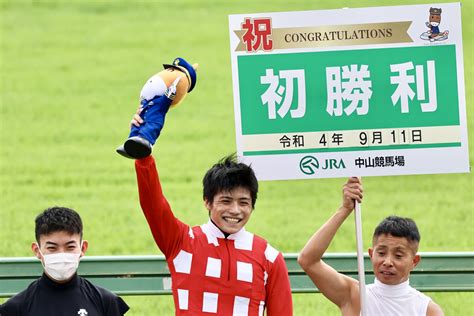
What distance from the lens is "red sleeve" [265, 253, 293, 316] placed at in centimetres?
650

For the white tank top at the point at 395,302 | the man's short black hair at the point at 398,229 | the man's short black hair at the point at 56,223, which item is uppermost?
the man's short black hair at the point at 56,223

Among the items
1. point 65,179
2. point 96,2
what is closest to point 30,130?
point 65,179

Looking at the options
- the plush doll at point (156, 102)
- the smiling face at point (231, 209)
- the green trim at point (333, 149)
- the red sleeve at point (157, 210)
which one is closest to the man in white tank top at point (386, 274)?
the green trim at point (333, 149)

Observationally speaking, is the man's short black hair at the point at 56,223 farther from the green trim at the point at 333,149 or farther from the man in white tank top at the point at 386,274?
the man in white tank top at the point at 386,274

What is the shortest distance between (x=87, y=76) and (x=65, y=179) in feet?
10.0

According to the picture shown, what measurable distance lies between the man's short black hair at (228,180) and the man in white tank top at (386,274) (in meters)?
0.45

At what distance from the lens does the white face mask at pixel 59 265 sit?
6555 millimetres

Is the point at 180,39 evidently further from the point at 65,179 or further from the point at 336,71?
the point at 336,71

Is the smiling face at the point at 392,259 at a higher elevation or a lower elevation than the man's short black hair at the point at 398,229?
lower

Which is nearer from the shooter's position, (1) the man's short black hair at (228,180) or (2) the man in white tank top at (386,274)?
(1) the man's short black hair at (228,180)

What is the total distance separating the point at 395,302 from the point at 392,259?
21 cm

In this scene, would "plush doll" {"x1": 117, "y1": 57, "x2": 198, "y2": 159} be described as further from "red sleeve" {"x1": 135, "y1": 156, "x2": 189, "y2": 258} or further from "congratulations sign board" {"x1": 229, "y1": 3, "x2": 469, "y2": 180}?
"congratulations sign board" {"x1": 229, "y1": 3, "x2": 469, "y2": 180}

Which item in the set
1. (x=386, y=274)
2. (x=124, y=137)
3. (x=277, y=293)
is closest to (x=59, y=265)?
(x=277, y=293)

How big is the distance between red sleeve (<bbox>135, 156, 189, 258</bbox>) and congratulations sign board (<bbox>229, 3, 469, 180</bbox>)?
2.13 feet
